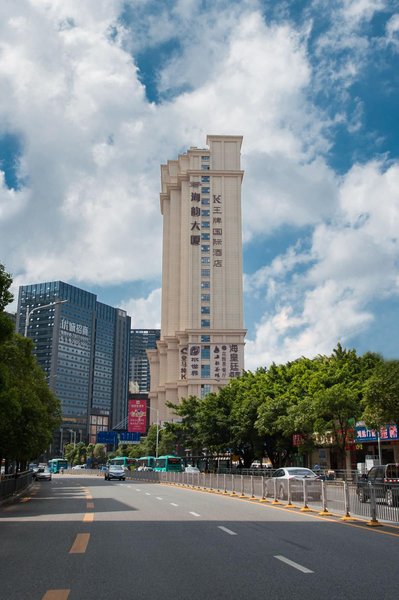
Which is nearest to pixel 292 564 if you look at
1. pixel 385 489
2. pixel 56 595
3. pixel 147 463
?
pixel 56 595

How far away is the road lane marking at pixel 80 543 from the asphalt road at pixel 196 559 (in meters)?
0.02

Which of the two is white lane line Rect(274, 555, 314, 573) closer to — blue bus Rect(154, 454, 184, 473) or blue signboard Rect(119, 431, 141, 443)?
blue bus Rect(154, 454, 184, 473)

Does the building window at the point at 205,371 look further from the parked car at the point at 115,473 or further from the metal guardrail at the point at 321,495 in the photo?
the metal guardrail at the point at 321,495

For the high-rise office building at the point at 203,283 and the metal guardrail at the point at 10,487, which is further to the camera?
the high-rise office building at the point at 203,283

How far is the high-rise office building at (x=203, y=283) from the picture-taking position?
4628 inches

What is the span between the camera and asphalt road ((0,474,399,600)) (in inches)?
332

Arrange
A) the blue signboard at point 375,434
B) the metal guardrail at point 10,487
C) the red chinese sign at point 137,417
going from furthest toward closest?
the red chinese sign at point 137,417 → the blue signboard at point 375,434 → the metal guardrail at point 10,487

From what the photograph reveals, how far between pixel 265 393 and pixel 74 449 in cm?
11962

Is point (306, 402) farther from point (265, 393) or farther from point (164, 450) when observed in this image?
point (164, 450)

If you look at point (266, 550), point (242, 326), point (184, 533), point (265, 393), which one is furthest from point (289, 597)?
point (242, 326)

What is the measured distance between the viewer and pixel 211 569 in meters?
9.98

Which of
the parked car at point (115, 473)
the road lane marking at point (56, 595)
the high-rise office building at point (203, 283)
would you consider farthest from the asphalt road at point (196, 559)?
the high-rise office building at point (203, 283)

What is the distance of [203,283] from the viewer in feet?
407

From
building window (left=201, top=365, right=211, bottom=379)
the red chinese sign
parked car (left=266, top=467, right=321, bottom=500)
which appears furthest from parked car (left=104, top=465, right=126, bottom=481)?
building window (left=201, top=365, right=211, bottom=379)
